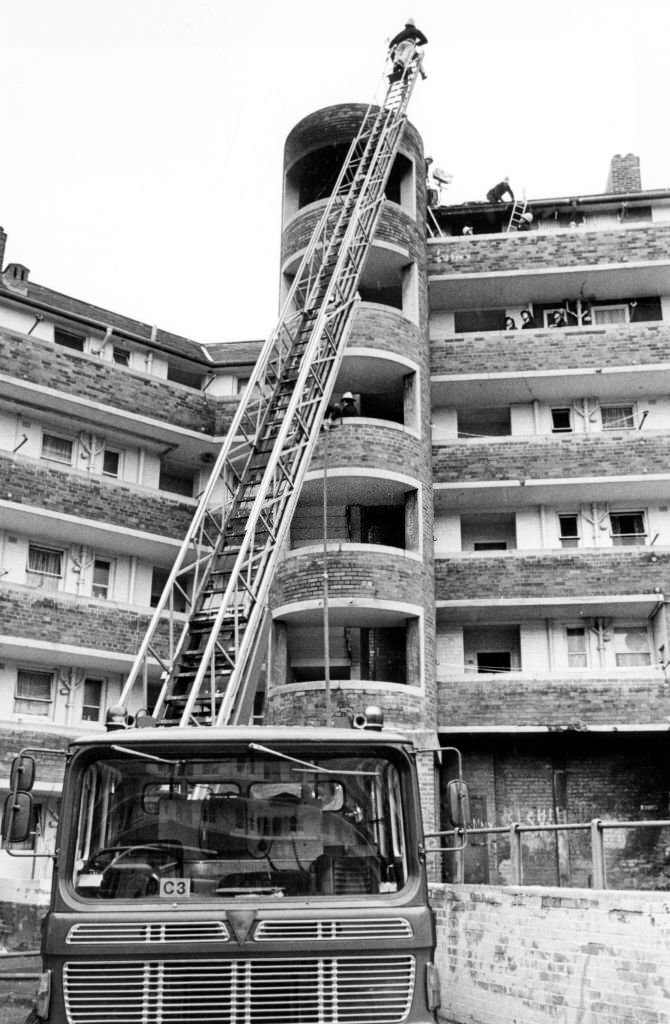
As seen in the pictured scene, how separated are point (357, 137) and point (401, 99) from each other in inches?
78.1

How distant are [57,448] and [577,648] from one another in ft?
44.3

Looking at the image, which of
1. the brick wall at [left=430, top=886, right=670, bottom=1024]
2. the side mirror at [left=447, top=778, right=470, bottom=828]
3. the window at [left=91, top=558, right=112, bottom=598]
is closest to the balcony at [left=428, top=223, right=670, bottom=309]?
the window at [left=91, top=558, right=112, bottom=598]

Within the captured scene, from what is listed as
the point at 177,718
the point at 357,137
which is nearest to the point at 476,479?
the point at 357,137

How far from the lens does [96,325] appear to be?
27250mm

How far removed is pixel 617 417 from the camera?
27734 millimetres

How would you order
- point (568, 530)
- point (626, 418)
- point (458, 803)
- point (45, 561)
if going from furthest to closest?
1. point (626, 418)
2. point (568, 530)
3. point (45, 561)
4. point (458, 803)

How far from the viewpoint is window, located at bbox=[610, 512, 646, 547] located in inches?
1046

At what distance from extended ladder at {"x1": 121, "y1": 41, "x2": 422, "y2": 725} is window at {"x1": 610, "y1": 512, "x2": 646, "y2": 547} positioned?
986cm

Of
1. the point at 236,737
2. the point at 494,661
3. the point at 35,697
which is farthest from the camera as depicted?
the point at 494,661

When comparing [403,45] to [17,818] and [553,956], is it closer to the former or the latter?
[553,956]

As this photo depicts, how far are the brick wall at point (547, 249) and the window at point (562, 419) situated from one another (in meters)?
3.72

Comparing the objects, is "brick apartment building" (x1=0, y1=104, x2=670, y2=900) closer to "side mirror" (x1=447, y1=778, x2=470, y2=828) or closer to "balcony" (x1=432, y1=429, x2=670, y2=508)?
"balcony" (x1=432, y1=429, x2=670, y2=508)

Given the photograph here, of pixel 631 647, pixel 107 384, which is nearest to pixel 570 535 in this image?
pixel 631 647

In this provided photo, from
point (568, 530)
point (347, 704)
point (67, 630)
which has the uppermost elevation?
point (568, 530)
